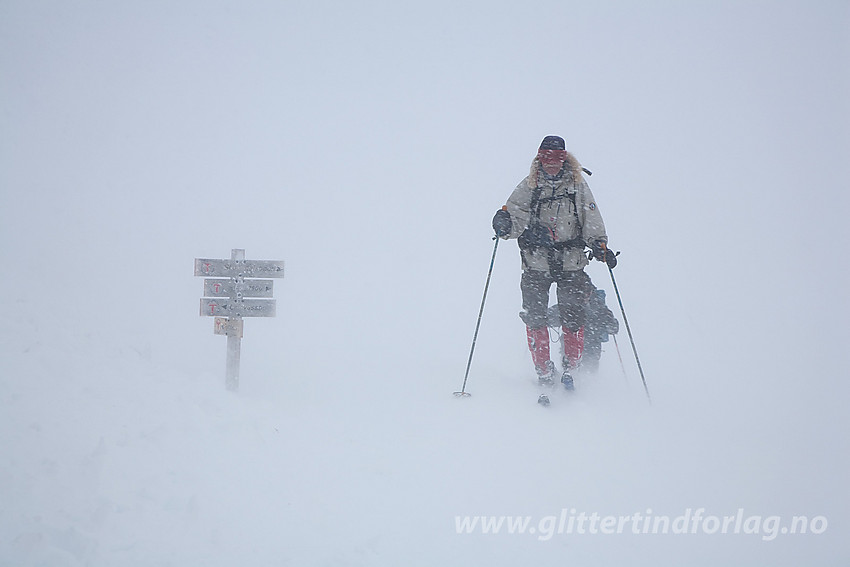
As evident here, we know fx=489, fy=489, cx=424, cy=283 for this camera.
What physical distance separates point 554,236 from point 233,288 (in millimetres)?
3362

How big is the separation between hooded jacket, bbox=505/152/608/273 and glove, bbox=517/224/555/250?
0.14 ft

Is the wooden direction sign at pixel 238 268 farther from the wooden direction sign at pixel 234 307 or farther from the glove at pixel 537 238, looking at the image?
the glove at pixel 537 238

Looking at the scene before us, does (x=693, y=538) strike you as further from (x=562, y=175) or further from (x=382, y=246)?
(x=382, y=246)

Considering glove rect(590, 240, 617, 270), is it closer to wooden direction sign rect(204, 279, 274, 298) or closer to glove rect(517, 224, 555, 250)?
glove rect(517, 224, 555, 250)

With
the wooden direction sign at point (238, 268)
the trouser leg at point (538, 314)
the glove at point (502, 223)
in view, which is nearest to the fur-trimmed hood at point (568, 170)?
the glove at point (502, 223)

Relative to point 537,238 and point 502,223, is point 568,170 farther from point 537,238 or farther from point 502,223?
point 502,223

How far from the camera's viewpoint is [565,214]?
16.5ft

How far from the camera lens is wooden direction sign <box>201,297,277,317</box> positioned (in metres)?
5.01

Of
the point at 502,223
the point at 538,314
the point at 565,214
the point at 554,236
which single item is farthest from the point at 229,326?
the point at 565,214

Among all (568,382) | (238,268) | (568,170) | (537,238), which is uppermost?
(568,170)

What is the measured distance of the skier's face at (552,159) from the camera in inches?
194

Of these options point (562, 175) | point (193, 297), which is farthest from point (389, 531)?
point (193, 297)

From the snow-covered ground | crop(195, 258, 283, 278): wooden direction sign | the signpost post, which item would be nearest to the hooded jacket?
the snow-covered ground

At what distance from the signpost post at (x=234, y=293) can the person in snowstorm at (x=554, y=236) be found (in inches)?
99.0
